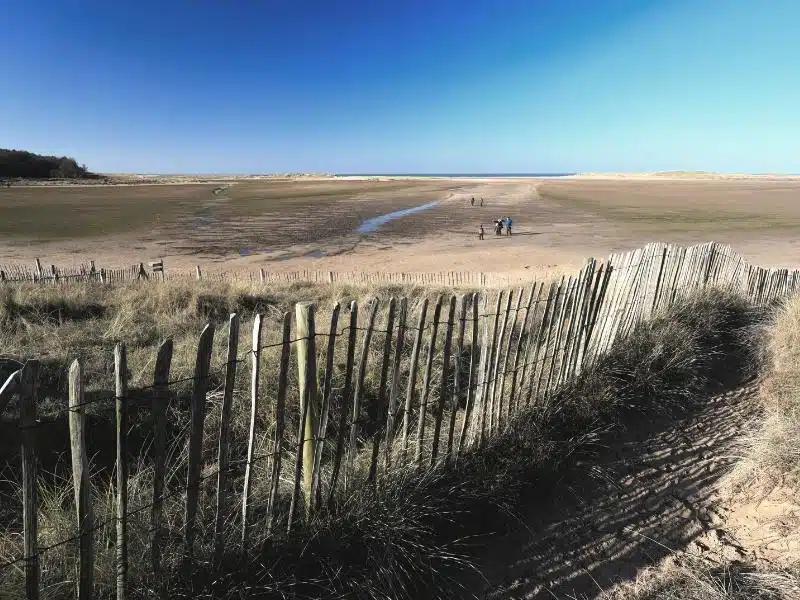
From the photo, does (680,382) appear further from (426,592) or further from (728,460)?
(426,592)

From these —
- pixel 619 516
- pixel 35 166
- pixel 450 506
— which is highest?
pixel 35 166

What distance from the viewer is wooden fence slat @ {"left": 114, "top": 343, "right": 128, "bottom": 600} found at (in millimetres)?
1995

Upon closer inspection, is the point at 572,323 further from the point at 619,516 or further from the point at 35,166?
the point at 35,166

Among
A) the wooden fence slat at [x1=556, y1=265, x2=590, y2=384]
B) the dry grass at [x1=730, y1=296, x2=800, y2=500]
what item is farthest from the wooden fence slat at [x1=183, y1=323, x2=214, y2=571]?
the dry grass at [x1=730, y1=296, x2=800, y2=500]

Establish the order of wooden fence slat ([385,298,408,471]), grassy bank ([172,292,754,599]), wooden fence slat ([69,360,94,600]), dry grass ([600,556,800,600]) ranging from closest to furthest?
wooden fence slat ([69,360,94,600]) < dry grass ([600,556,800,600]) < grassy bank ([172,292,754,599]) < wooden fence slat ([385,298,408,471])

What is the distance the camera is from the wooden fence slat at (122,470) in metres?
1.99

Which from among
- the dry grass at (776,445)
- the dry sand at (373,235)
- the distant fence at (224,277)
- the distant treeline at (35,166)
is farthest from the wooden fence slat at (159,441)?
the distant treeline at (35,166)

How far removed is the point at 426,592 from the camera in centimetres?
289

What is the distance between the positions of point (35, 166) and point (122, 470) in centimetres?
11832

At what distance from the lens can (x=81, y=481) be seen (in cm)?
206

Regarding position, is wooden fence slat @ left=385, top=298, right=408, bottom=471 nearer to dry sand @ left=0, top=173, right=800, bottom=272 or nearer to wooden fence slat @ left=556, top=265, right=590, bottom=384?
wooden fence slat @ left=556, top=265, right=590, bottom=384

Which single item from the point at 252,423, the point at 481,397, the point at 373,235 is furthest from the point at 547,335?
the point at 373,235

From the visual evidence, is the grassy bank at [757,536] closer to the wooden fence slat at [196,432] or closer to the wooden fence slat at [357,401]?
the wooden fence slat at [357,401]

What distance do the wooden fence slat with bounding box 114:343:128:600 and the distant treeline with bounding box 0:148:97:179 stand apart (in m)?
110
